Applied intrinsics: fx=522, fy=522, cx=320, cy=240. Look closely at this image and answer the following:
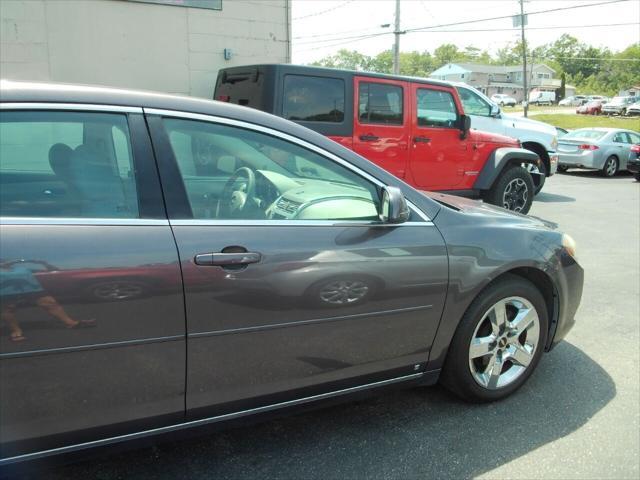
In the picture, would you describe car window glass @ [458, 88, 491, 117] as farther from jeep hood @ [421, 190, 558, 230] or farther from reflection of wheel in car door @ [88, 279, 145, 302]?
reflection of wheel in car door @ [88, 279, 145, 302]

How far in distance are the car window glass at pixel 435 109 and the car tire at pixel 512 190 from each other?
51.4 inches

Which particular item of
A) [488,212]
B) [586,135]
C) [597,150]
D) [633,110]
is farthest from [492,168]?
[633,110]

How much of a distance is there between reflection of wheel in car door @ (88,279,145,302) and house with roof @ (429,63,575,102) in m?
103

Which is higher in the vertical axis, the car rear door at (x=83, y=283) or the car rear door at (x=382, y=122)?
the car rear door at (x=382, y=122)

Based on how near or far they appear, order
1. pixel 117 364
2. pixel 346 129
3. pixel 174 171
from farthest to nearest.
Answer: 1. pixel 346 129
2. pixel 174 171
3. pixel 117 364

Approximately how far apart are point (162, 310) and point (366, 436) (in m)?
1.35

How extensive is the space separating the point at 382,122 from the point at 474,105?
4.47 m

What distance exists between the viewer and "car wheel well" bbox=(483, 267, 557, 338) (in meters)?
2.95

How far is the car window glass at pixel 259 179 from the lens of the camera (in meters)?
2.18

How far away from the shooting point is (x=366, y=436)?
2.70m

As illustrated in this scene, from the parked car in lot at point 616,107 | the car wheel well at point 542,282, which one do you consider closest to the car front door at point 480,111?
the car wheel well at point 542,282

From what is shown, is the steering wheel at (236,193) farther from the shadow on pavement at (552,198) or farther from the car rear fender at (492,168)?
the shadow on pavement at (552,198)

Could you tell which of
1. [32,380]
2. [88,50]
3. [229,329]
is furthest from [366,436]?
[88,50]

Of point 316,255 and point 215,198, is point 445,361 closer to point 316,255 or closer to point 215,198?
point 316,255
